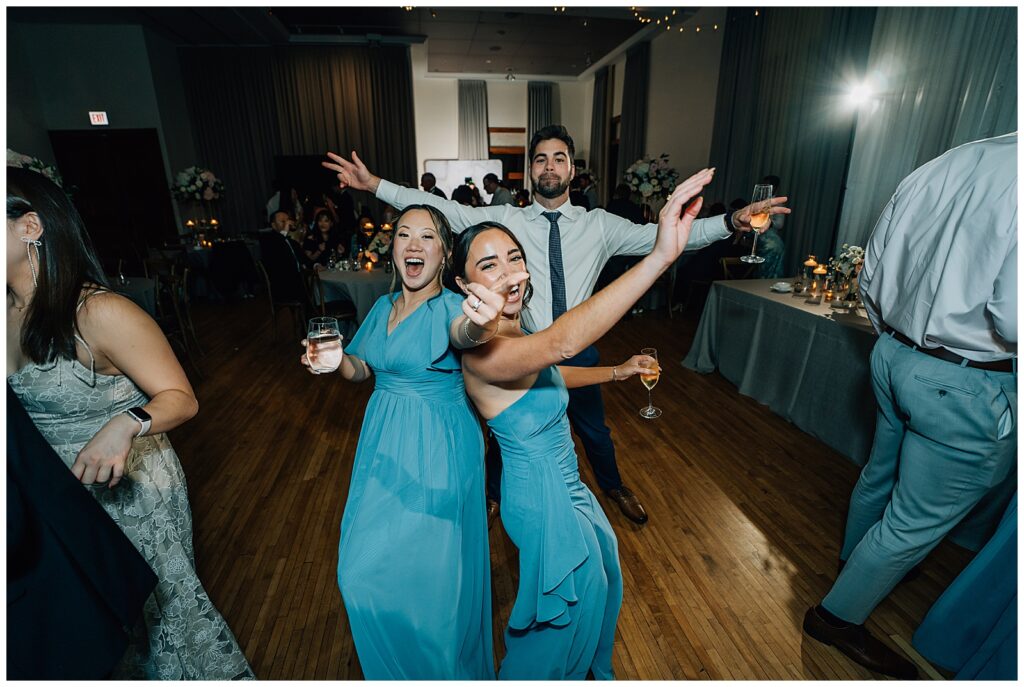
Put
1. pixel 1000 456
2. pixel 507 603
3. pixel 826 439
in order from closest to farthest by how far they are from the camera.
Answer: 1. pixel 1000 456
2. pixel 507 603
3. pixel 826 439

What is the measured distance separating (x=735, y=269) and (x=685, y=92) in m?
4.46

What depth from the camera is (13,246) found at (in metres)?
1.08

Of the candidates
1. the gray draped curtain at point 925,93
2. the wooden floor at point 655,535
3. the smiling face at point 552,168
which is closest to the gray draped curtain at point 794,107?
the gray draped curtain at point 925,93

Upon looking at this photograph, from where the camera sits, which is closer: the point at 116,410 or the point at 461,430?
the point at 116,410

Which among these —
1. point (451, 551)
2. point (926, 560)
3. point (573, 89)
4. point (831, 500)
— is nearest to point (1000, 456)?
point (926, 560)

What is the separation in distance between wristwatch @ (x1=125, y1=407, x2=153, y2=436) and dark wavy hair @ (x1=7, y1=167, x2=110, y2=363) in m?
0.26

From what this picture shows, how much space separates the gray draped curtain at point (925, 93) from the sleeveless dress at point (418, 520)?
4588 millimetres

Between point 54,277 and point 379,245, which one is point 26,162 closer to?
point 379,245

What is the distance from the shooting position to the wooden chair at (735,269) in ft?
17.8

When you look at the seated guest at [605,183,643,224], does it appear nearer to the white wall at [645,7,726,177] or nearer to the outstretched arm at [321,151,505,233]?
the white wall at [645,7,726,177]

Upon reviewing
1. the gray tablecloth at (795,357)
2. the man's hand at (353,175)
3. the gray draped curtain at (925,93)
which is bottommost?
the gray tablecloth at (795,357)

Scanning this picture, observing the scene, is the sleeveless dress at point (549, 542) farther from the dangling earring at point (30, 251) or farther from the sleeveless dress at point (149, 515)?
the dangling earring at point (30, 251)

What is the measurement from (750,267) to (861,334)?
3.00 meters

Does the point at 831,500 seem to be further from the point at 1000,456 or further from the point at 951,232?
the point at 951,232
